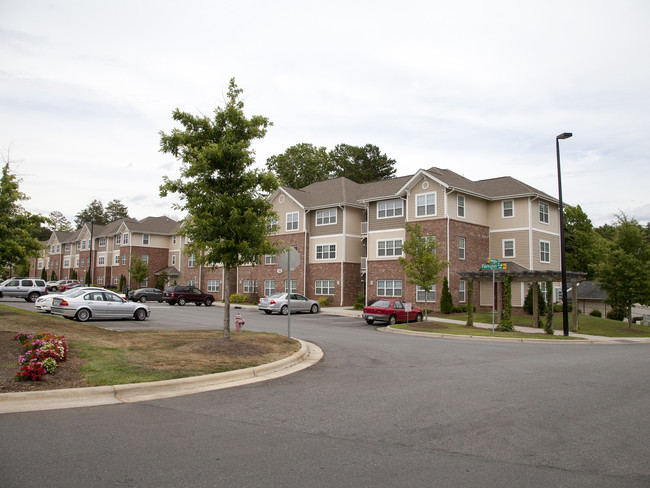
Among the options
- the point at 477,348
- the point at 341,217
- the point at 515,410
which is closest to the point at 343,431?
the point at 515,410

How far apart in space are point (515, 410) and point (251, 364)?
18.8 ft

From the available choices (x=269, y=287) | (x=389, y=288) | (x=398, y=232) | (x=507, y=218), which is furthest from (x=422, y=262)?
(x=269, y=287)

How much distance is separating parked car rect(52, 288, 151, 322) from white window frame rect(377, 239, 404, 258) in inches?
759

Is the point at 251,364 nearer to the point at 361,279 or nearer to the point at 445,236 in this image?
the point at 445,236

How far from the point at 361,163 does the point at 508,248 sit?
37.5 metres

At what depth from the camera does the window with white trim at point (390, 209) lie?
37656mm

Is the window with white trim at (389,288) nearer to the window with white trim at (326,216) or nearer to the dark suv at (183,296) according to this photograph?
the window with white trim at (326,216)

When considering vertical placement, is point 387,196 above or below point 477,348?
above

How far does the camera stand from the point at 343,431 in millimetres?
6352

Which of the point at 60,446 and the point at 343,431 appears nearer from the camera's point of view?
the point at 60,446

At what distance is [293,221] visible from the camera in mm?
43906

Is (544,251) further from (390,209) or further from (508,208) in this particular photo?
(390,209)

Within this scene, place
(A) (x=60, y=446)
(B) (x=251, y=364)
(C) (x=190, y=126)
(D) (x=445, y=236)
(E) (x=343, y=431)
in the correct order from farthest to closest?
1. (D) (x=445, y=236)
2. (C) (x=190, y=126)
3. (B) (x=251, y=364)
4. (E) (x=343, y=431)
5. (A) (x=60, y=446)

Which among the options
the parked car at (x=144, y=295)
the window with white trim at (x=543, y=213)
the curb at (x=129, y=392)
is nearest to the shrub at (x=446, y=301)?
the window with white trim at (x=543, y=213)
